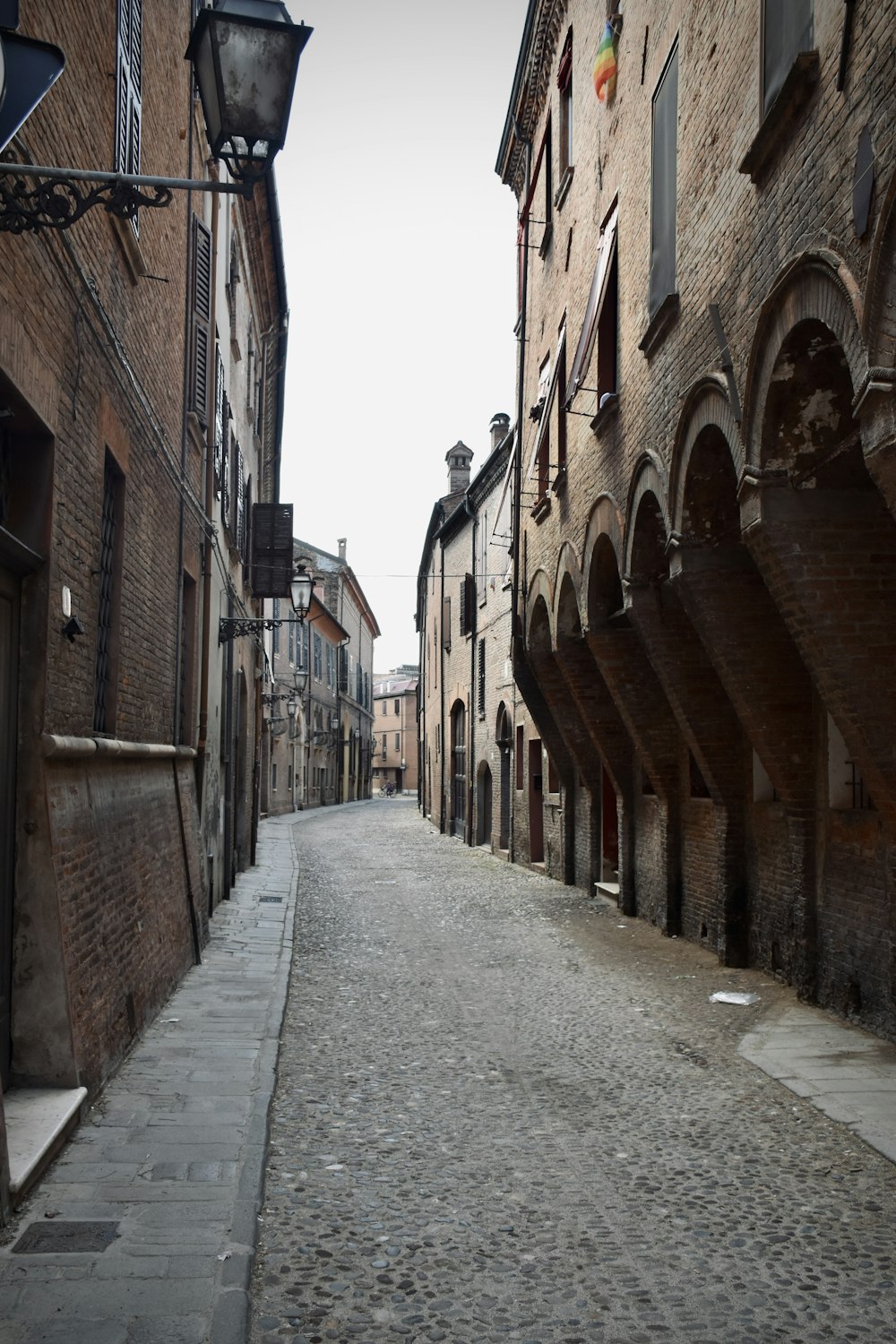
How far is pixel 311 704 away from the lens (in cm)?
4631

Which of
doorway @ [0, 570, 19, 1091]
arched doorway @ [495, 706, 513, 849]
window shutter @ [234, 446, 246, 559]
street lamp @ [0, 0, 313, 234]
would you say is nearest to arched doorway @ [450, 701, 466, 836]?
arched doorway @ [495, 706, 513, 849]

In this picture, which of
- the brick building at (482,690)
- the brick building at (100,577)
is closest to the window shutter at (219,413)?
the brick building at (100,577)

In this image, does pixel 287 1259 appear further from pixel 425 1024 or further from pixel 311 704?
pixel 311 704

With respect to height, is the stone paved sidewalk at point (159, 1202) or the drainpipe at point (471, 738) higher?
the drainpipe at point (471, 738)

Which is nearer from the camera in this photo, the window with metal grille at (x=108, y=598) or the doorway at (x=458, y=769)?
the window with metal grille at (x=108, y=598)

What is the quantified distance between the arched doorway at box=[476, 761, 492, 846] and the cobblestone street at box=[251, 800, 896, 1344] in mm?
17576

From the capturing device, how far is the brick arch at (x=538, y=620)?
57.5 ft

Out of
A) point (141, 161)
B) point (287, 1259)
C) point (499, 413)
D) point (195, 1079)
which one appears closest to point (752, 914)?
point (195, 1079)

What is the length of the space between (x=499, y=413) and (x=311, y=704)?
20.5 m

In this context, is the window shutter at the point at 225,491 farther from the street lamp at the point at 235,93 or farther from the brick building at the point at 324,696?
the brick building at the point at 324,696

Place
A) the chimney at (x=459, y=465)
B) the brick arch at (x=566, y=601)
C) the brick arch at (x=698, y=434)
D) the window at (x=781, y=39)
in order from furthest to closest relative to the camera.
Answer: the chimney at (x=459, y=465)
the brick arch at (x=566, y=601)
the brick arch at (x=698, y=434)
the window at (x=781, y=39)

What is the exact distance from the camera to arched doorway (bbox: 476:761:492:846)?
27.5m

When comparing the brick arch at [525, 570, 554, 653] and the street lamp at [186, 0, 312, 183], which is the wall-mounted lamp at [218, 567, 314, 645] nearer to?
the brick arch at [525, 570, 554, 653]

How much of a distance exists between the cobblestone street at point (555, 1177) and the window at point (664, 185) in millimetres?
6132
